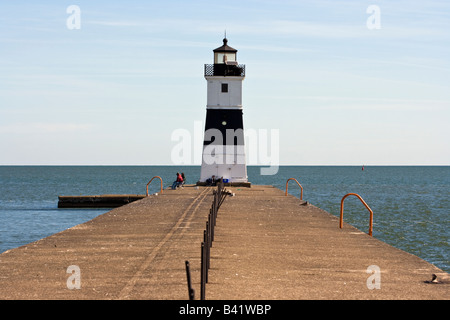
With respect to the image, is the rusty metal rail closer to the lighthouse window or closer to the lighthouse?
the lighthouse

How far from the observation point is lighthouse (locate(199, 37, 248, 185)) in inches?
1545

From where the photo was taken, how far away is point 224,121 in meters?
39.2

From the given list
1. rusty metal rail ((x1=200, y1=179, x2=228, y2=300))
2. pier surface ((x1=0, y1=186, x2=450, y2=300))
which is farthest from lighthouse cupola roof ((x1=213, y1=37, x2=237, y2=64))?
rusty metal rail ((x1=200, y1=179, x2=228, y2=300))

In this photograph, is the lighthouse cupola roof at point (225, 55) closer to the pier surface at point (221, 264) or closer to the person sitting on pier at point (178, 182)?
the person sitting on pier at point (178, 182)

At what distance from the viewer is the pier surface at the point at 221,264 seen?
31.7 feet

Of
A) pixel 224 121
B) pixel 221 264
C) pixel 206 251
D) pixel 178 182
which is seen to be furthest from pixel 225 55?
pixel 206 251

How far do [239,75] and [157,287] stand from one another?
102ft

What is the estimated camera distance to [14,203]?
187 feet

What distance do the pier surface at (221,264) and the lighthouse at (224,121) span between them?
19.4 meters

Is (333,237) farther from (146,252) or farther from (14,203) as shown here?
(14,203)

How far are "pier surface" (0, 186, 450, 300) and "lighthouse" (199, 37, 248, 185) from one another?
63.8ft

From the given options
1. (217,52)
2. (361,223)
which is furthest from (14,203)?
(361,223)

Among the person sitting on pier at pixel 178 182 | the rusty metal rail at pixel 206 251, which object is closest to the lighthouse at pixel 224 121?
the person sitting on pier at pixel 178 182

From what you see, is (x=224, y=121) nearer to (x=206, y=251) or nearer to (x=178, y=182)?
(x=178, y=182)
